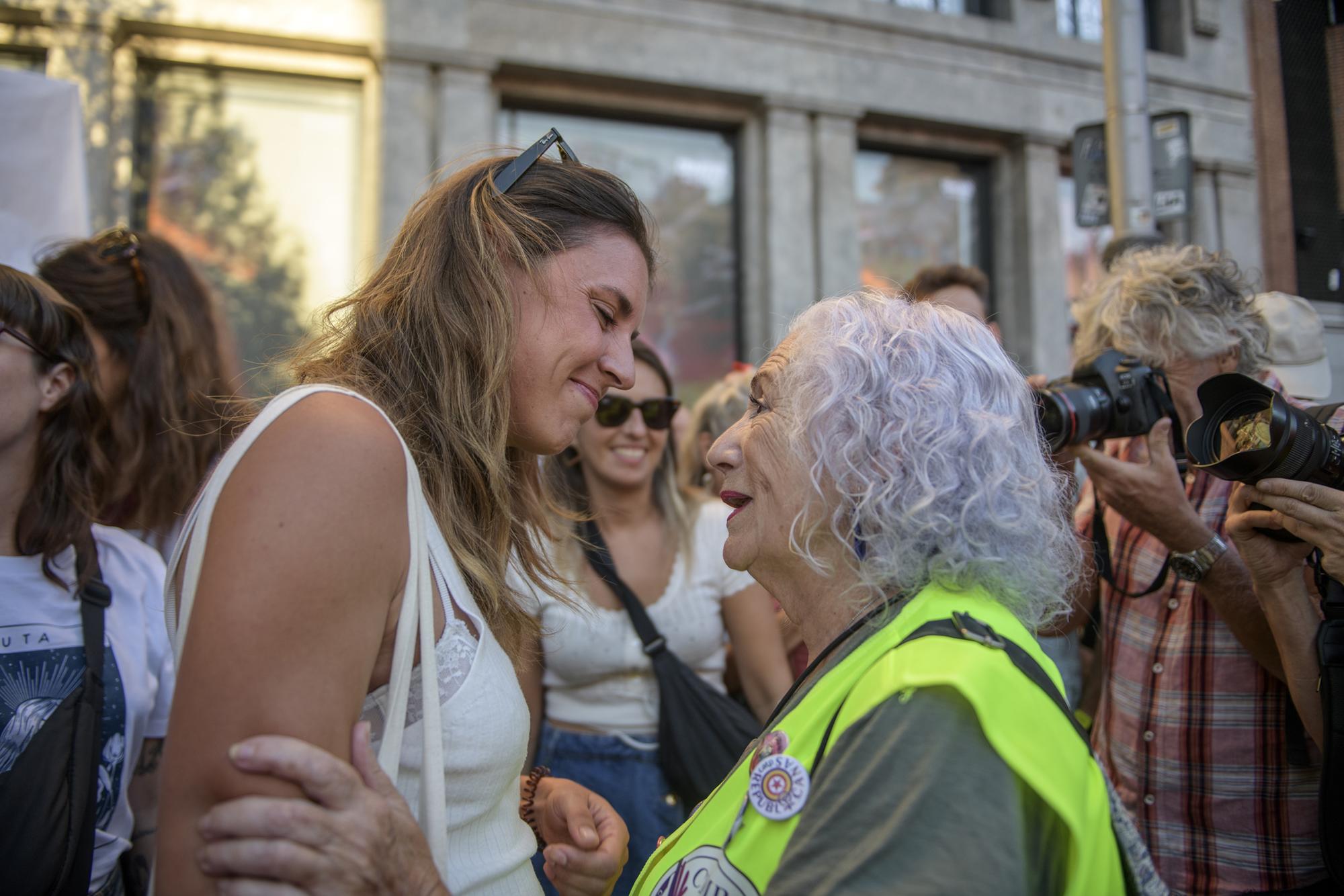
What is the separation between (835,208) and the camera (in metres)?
8.21

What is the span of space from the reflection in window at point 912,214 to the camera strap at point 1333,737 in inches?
279

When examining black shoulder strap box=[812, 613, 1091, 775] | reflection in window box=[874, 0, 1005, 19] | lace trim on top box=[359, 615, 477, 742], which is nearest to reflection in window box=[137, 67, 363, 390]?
reflection in window box=[874, 0, 1005, 19]

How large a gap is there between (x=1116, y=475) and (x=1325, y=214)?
6631mm

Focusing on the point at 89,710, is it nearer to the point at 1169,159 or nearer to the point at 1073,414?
the point at 1073,414

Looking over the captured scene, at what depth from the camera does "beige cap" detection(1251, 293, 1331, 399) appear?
2779mm

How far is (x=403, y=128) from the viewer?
7020 mm

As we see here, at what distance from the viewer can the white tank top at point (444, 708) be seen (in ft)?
3.96

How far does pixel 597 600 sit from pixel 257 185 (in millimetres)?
5880

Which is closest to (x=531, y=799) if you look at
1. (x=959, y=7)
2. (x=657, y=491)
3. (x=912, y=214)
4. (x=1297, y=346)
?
(x=657, y=491)

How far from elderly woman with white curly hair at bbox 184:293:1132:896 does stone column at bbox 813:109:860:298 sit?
21.8 ft

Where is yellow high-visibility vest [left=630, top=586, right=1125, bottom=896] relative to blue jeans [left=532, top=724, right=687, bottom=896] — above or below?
above

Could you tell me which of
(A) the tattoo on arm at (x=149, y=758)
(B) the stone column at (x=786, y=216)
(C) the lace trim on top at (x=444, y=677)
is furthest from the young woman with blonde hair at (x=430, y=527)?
(B) the stone column at (x=786, y=216)

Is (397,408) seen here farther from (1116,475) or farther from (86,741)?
(1116,475)

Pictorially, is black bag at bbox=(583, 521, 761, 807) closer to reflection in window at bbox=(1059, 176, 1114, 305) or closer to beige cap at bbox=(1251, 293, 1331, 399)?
beige cap at bbox=(1251, 293, 1331, 399)
